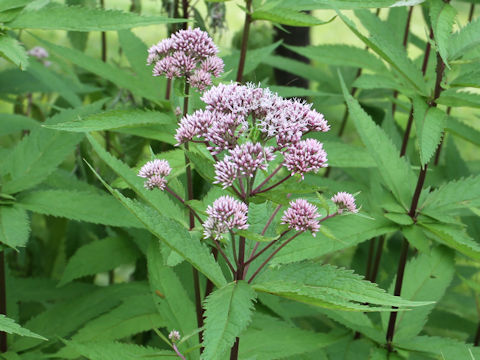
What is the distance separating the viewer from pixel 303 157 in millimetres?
1085

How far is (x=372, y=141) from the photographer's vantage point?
1.65 m

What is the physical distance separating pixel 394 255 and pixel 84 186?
1459 mm

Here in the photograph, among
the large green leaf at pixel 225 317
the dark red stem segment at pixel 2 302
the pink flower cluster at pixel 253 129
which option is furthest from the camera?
the dark red stem segment at pixel 2 302

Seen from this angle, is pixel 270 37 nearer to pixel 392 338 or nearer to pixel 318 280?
pixel 392 338

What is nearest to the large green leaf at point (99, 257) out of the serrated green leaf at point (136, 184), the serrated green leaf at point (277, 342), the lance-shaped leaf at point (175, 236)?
the serrated green leaf at point (277, 342)

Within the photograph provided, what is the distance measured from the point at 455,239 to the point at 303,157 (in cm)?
63

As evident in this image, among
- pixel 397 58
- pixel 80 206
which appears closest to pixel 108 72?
pixel 80 206

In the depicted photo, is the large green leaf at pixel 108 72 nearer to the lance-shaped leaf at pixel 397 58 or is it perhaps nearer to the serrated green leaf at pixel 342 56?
the serrated green leaf at pixel 342 56

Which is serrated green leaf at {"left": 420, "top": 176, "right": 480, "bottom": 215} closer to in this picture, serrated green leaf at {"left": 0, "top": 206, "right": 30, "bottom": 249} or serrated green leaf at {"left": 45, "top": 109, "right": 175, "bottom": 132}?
serrated green leaf at {"left": 45, "top": 109, "right": 175, "bottom": 132}

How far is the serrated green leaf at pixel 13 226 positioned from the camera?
58.3 inches

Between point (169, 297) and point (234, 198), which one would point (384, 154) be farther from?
point (169, 297)

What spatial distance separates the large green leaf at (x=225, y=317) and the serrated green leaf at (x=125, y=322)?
792 mm

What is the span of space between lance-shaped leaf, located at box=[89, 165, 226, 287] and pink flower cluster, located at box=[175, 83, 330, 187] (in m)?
0.12

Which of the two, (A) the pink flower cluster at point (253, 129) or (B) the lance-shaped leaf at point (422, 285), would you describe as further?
(B) the lance-shaped leaf at point (422, 285)
